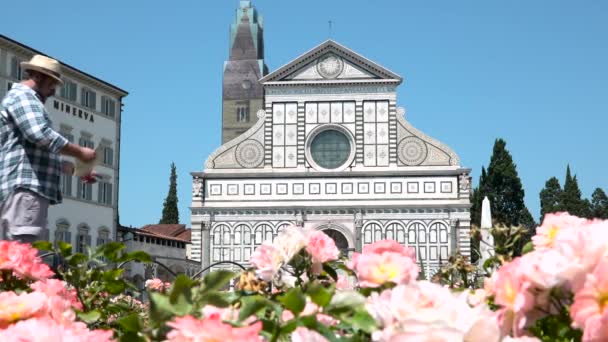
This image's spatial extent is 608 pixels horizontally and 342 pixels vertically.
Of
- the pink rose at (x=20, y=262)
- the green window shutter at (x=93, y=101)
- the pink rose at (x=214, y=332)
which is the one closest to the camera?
the pink rose at (x=214, y=332)

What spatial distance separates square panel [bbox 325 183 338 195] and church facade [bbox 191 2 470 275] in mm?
43

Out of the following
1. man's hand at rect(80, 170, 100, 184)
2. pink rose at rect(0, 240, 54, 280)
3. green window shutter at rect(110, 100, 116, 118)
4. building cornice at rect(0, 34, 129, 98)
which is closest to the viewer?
pink rose at rect(0, 240, 54, 280)

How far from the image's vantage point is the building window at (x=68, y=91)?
3092cm

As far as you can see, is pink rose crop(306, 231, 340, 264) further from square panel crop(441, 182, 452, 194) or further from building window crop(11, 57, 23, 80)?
square panel crop(441, 182, 452, 194)

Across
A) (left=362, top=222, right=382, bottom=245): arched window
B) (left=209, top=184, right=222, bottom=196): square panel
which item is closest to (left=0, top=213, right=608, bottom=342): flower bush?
(left=362, top=222, right=382, bottom=245): arched window

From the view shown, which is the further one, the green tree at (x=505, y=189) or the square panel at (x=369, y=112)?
the green tree at (x=505, y=189)

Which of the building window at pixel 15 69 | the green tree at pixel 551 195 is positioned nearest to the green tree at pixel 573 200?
the green tree at pixel 551 195

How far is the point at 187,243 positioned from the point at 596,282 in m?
43.0

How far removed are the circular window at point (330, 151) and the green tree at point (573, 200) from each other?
722 inches

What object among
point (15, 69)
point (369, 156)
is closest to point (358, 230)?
point (369, 156)

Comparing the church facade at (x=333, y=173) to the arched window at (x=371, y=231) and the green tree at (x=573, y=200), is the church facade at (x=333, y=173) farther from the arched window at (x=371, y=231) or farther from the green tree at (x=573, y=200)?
the green tree at (x=573, y=200)

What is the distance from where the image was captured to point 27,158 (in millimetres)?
4469

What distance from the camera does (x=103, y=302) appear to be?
2998 mm

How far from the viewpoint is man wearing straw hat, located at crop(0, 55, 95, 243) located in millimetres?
4312
